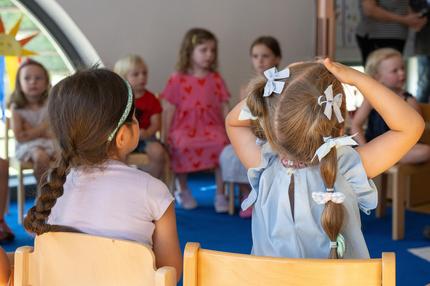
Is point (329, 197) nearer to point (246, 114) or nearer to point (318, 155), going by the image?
point (318, 155)

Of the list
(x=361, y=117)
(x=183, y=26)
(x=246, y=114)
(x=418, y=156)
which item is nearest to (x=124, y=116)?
(x=246, y=114)

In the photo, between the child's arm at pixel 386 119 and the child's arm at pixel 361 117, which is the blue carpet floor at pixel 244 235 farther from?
the child's arm at pixel 386 119

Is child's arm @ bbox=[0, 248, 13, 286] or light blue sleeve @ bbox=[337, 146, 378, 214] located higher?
light blue sleeve @ bbox=[337, 146, 378, 214]

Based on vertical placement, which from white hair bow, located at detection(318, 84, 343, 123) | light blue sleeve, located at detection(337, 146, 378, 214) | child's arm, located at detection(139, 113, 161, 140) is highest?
white hair bow, located at detection(318, 84, 343, 123)

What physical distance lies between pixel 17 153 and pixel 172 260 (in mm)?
2674

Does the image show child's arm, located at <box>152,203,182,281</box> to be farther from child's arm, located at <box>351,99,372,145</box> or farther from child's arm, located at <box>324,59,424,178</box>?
child's arm, located at <box>351,99,372,145</box>

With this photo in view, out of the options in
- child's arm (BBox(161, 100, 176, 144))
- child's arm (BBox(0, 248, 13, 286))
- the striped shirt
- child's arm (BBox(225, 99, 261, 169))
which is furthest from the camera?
the striped shirt

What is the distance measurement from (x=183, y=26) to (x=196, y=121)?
0.92 meters

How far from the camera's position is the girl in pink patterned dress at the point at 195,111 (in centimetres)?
471

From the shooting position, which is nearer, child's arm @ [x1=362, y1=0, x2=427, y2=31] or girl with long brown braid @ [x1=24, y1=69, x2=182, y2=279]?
girl with long brown braid @ [x1=24, y1=69, x2=182, y2=279]

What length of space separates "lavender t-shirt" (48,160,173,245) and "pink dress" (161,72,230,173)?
2956 millimetres

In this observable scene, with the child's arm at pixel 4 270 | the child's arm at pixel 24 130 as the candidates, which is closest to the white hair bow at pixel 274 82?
the child's arm at pixel 4 270

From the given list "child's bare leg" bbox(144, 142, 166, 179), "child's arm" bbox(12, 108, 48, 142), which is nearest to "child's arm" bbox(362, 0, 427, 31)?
"child's bare leg" bbox(144, 142, 166, 179)

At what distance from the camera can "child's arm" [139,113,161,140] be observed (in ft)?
15.0
